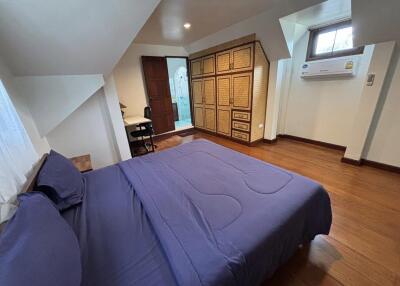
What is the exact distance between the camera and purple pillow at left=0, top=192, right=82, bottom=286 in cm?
52

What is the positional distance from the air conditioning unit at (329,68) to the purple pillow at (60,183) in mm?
3857

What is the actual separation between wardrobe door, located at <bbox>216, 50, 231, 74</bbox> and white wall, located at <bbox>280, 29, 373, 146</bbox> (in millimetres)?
1277

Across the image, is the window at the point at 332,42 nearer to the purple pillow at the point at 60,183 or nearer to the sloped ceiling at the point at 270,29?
the sloped ceiling at the point at 270,29

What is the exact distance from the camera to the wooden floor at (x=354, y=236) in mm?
1178

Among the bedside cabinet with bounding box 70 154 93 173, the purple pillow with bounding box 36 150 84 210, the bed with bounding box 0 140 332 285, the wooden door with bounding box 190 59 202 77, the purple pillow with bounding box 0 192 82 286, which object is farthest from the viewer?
the wooden door with bounding box 190 59 202 77

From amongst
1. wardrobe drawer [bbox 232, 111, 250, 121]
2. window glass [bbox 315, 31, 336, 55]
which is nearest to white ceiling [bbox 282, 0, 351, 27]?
window glass [bbox 315, 31, 336, 55]

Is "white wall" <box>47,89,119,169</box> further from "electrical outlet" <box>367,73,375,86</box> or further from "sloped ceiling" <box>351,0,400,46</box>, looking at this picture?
"electrical outlet" <box>367,73,375,86</box>

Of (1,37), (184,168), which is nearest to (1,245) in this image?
(184,168)

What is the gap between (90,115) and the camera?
2.42 metres

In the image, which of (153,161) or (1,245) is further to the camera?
(153,161)

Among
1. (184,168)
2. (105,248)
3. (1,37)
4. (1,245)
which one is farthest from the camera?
(184,168)

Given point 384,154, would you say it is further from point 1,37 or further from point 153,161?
point 1,37

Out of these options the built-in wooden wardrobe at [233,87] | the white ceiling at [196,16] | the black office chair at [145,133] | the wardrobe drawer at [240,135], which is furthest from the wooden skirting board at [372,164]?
the black office chair at [145,133]

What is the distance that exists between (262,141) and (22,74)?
3947mm
